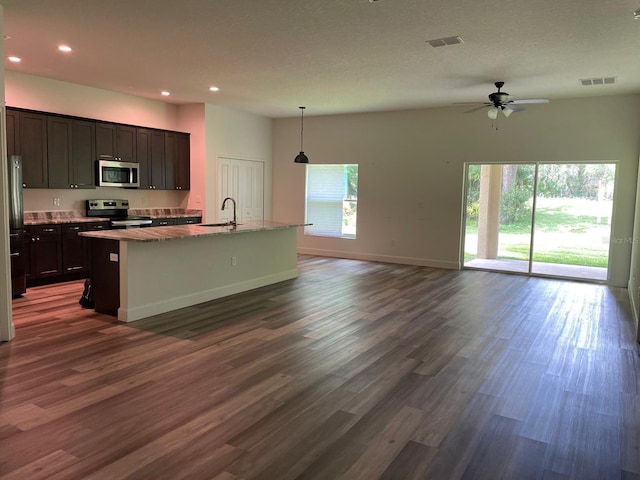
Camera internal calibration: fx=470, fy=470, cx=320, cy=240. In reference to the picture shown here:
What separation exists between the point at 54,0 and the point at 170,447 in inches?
150

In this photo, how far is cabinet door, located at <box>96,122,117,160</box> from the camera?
754 cm

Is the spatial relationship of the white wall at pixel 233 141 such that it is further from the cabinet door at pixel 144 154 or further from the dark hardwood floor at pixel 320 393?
the dark hardwood floor at pixel 320 393

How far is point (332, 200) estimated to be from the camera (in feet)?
34.4

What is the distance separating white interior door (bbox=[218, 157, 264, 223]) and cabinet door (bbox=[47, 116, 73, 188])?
2897 millimetres

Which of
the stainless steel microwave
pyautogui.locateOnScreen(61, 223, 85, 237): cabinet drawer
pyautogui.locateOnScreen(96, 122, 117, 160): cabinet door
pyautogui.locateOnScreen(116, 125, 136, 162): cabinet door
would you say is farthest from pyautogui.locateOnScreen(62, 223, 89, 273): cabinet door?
pyautogui.locateOnScreen(116, 125, 136, 162): cabinet door

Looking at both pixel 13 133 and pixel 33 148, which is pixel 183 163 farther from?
pixel 13 133

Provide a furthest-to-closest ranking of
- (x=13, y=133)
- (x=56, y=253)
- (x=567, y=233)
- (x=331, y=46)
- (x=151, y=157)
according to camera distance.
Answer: (x=151, y=157) → (x=567, y=233) → (x=56, y=253) → (x=13, y=133) → (x=331, y=46)

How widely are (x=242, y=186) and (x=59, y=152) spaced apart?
Result: 384 cm

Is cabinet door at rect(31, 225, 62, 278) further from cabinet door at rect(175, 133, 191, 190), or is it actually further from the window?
the window

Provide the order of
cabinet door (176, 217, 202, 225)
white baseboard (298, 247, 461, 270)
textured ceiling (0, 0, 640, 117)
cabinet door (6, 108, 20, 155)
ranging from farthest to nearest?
white baseboard (298, 247, 461, 270), cabinet door (176, 217, 202, 225), cabinet door (6, 108, 20, 155), textured ceiling (0, 0, 640, 117)

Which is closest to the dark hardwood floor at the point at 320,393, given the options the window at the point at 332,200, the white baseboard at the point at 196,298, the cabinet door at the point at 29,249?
the white baseboard at the point at 196,298

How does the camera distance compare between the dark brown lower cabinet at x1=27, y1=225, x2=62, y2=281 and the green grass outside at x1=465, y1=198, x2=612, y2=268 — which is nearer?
the dark brown lower cabinet at x1=27, y1=225, x2=62, y2=281

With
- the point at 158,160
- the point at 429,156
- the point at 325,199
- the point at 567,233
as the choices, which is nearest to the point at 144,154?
the point at 158,160

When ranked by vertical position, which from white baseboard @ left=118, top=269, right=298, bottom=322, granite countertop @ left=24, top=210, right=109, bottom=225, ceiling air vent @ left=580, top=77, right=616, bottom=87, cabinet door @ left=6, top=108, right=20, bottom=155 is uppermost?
ceiling air vent @ left=580, top=77, right=616, bottom=87
